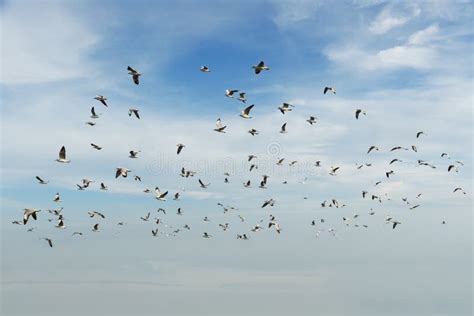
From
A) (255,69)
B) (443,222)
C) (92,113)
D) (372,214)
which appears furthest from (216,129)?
(443,222)

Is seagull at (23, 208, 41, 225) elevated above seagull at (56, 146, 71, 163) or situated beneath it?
situated beneath

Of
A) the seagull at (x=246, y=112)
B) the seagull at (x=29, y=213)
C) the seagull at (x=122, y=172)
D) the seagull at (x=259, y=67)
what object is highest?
the seagull at (x=259, y=67)

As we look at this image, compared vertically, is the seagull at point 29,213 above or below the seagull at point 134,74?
below

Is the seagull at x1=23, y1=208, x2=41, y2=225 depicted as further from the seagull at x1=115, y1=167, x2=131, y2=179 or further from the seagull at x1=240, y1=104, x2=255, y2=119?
the seagull at x1=240, y1=104, x2=255, y2=119

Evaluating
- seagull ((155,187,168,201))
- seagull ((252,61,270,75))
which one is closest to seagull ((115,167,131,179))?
seagull ((155,187,168,201))

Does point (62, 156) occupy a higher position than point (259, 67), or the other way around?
point (259, 67)

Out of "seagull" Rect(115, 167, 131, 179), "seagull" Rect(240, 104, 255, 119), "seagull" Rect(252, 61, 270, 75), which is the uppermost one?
"seagull" Rect(252, 61, 270, 75)

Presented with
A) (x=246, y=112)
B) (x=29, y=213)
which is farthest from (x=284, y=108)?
(x=29, y=213)

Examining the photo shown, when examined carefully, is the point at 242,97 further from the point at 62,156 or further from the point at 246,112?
the point at 62,156

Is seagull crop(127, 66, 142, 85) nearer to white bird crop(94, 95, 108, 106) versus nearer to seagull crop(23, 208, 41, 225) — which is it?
white bird crop(94, 95, 108, 106)

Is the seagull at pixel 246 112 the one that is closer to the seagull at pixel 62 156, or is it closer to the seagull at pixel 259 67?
the seagull at pixel 259 67

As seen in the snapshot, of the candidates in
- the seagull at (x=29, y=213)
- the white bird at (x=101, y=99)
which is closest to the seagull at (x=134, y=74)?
Answer: the white bird at (x=101, y=99)

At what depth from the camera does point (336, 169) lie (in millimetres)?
73375

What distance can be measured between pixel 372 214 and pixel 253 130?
26.2 m
